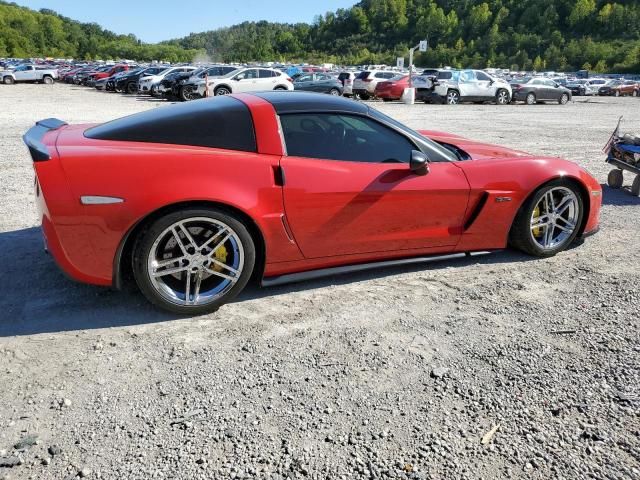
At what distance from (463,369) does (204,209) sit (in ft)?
5.60

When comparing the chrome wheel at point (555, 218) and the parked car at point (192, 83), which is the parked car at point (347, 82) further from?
the chrome wheel at point (555, 218)

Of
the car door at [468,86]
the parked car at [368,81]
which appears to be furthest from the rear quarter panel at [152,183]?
the parked car at [368,81]

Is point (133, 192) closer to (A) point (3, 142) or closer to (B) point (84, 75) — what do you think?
(A) point (3, 142)

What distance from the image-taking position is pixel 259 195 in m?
3.26

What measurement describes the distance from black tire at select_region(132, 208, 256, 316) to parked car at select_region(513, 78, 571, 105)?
26128 mm

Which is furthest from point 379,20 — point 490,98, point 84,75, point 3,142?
point 3,142

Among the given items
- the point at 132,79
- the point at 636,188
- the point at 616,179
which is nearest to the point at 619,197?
the point at 636,188

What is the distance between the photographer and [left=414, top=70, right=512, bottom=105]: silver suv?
24.3 meters

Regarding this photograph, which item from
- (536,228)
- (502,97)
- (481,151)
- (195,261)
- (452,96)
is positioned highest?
(481,151)

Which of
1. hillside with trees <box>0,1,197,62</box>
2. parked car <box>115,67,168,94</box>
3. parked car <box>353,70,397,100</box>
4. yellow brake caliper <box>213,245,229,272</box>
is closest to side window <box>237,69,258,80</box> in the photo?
parked car <box>353,70,397,100</box>

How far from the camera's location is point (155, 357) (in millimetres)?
2840

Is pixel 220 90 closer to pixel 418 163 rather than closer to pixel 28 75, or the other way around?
pixel 418 163

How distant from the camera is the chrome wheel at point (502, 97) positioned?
82.4 ft

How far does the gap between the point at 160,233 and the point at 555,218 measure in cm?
306
